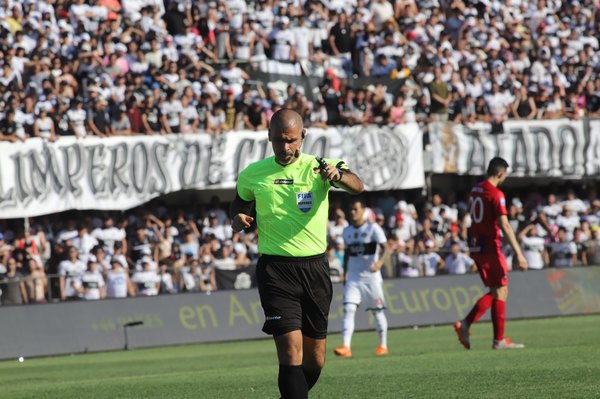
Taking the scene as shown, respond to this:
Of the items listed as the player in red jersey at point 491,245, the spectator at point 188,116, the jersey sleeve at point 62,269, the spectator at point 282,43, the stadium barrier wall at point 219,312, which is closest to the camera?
the player in red jersey at point 491,245

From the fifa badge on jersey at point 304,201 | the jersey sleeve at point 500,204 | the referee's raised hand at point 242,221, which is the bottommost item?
the jersey sleeve at point 500,204

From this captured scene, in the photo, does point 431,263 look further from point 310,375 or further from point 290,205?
point 290,205

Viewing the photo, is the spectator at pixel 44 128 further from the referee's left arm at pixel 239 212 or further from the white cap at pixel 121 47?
the referee's left arm at pixel 239 212

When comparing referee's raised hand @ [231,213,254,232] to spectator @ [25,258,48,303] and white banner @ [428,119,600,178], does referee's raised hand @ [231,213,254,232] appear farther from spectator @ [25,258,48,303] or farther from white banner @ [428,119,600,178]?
white banner @ [428,119,600,178]

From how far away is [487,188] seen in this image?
1580cm

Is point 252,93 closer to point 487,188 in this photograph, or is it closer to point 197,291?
point 197,291

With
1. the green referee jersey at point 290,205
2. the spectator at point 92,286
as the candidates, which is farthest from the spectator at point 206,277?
the green referee jersey at point 290,205

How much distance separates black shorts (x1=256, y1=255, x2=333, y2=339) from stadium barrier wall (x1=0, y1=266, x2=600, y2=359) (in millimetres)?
13923

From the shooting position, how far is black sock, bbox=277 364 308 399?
835 centimetres

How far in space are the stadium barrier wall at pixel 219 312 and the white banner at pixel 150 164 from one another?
311cm

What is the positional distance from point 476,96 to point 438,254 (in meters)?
5.75

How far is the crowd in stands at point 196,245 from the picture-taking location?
75.1 ft

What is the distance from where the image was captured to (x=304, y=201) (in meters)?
8.71

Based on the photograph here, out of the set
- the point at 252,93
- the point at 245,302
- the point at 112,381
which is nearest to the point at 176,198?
the point at 252,93
